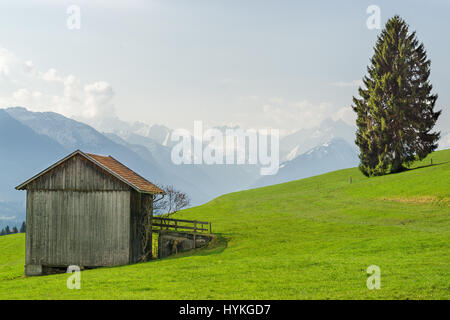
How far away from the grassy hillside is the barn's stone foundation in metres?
2.25

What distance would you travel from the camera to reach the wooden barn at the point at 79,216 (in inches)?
1282

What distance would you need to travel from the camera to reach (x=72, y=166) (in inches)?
1300

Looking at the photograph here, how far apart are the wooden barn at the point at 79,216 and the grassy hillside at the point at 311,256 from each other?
2.54m

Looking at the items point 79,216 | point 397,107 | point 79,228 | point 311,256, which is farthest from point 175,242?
point 397,107

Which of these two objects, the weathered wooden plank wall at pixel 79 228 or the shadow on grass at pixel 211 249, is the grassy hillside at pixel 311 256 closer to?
the shadow on grass at pixel 211 249

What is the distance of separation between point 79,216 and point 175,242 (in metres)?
7.91

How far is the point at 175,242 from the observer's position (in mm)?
36656

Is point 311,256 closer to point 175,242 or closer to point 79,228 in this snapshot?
point 175,242

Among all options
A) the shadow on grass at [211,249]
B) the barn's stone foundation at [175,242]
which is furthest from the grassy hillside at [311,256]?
the barn's stone foundation at [175,242]

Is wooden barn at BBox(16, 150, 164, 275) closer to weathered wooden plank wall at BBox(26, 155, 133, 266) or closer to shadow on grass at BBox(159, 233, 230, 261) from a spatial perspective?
weathered wooden plank wall at BBox(26, 155, 133, 266)

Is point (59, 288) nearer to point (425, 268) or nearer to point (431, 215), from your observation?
point (425, 268)
